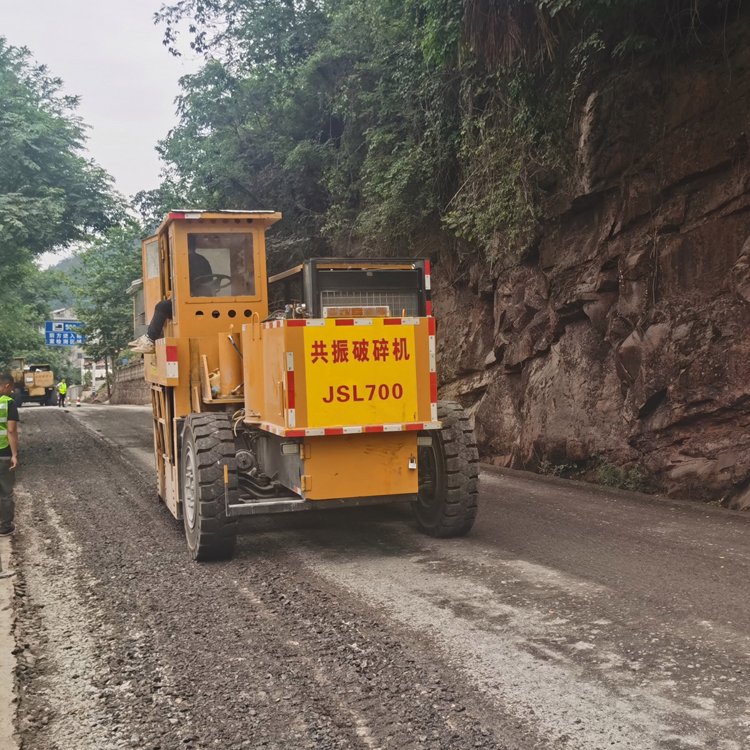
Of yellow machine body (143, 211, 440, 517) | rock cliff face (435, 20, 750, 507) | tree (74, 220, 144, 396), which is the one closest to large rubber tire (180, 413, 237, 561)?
yellow machine body (143, 211, 440, 517)

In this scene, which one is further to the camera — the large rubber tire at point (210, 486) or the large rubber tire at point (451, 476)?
the large rubber tire at point (451, 476)

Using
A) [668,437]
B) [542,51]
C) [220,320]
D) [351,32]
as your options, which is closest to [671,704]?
[220,320]

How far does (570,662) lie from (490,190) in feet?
32.4

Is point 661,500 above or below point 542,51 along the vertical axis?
below

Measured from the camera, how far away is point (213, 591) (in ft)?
22.0

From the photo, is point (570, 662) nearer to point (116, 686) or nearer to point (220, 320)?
point (116, 686)

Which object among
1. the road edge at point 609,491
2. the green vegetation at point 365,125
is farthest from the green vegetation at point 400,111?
the road edge at point 609,491

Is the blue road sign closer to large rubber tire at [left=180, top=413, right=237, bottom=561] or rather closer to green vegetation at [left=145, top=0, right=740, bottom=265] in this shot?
green vegetation at [left=145, top=0, right=740, bottom=265]

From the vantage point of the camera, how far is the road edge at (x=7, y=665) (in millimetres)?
4258

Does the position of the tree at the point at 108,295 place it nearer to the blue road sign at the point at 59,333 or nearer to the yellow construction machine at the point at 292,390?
the blue road sign at the point at 59,333

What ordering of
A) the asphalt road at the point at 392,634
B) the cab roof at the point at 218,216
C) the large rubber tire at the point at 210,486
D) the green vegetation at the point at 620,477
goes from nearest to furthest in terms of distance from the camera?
the asphalt road at the point at 392,634 → the large rubber tire at the point at 210,486 → the cab roof at the point at 218,216 → the green vegetation at the point at 620,477

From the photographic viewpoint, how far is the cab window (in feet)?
29.4

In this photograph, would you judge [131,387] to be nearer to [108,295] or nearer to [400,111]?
[108,295]

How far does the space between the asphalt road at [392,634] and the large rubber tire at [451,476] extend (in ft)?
0.72
